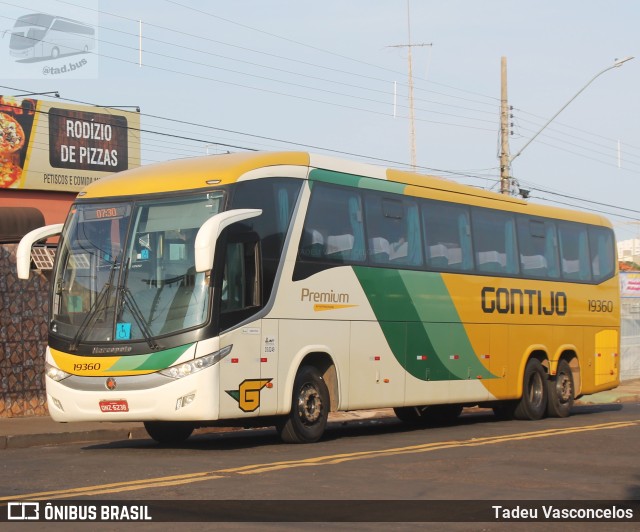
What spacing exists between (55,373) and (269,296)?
2808 millimetres

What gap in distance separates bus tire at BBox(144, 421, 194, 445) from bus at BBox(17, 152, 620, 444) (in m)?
0.03

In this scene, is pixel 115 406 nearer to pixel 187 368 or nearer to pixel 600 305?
pixel 187 368

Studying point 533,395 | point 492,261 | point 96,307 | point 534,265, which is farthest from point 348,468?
point 534,265

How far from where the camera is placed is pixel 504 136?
38781mm

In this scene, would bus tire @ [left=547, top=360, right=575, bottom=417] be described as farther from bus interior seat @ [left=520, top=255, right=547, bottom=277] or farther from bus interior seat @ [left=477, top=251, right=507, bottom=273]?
bus interior seat @ [left=477, top=251, right=507, bottom=273]

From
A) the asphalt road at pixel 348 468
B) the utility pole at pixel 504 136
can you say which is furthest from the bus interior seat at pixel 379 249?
the utility pole at pixel 504 136

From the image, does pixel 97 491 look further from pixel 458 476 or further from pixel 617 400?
pixel 617 400

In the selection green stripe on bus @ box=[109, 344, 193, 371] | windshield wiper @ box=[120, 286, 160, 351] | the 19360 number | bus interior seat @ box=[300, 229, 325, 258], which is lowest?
green stripe on bus @ box=[109, 344, 193, 371]

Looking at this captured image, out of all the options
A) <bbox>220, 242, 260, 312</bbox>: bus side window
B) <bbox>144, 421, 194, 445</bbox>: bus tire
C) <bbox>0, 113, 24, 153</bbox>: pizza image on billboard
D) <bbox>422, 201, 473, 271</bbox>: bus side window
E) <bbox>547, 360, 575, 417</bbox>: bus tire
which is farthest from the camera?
<bbox>0, 113, 24, 153</bbox>: pizza image on billboard

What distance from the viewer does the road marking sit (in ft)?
33.0

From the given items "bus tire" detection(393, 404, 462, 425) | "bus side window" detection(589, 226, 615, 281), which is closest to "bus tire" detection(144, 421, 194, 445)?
"bus tire" detection(393, 404, 462, 425)

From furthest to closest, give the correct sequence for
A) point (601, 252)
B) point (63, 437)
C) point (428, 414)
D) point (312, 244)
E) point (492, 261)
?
point (601, 252) < point (428, 414) < point (492, 261) < point (63, 437) < point (312, 244)

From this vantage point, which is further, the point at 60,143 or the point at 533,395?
the point at 60,143

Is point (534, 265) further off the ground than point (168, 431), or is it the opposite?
point (534, 265)
